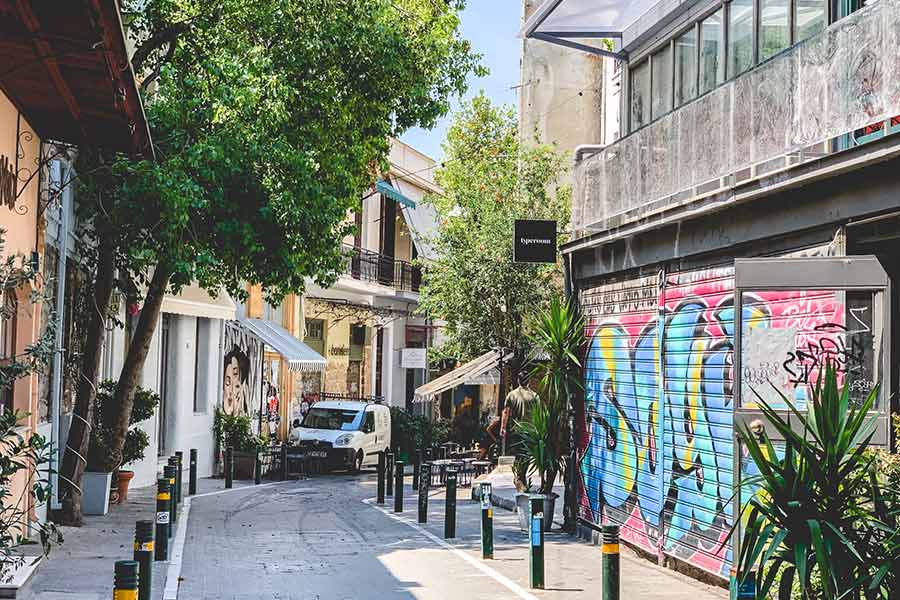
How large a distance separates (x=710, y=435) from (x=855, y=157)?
156 inches

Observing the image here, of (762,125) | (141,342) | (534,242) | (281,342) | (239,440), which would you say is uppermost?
(762,125)

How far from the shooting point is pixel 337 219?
18281mm

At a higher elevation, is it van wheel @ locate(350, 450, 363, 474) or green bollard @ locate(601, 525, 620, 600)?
green bollard @ locate(601, 525, 620, 600)

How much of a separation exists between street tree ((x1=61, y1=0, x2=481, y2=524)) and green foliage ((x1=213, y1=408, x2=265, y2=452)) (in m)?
10.7

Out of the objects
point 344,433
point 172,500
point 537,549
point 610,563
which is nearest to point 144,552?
point 610,563

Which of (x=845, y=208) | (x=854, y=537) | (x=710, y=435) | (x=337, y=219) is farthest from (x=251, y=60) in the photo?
(x=854, y=537)

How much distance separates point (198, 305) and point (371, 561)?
14.5 meters

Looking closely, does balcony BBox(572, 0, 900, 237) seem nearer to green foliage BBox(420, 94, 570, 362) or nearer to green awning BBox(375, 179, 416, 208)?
green foliage BBox(420, 94, 570, 362)

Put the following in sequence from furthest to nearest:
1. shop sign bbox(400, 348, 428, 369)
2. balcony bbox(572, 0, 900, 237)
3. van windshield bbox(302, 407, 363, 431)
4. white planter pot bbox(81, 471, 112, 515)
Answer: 1. shop sign bbox(400, 348, 428, 369)
2. van windshield bbox(302, 407, 363, 431)
3. white planter pot bbox(81, 471, 112, 515)
4. balcony bbox(572, 0, 900, 237)

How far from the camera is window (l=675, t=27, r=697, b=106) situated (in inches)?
667

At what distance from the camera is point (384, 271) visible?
4516 centimetres

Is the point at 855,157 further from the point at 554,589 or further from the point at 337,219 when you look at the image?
the point at 337,219

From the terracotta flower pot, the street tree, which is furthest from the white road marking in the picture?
the terracotta flower pot

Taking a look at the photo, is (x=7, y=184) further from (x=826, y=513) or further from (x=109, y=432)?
(x=826, y=513)
